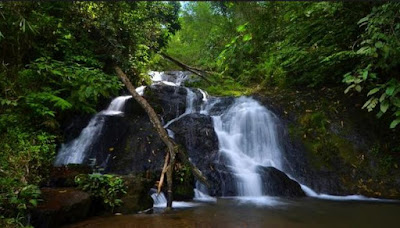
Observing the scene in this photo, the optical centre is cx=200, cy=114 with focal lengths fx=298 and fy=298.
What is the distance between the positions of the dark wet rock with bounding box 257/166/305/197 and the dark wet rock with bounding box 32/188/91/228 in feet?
13.1

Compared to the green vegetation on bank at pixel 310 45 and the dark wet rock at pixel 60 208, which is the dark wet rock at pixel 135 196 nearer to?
the dark wet rock at pixel 60 208

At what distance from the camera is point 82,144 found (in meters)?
7.83

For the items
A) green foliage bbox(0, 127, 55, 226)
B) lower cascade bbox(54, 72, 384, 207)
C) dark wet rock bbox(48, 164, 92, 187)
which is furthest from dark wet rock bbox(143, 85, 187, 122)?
dark wet rock bbox(48, 164, 92, 187)

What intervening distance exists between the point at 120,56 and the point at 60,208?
480 cm

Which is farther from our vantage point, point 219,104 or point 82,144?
point 219,104

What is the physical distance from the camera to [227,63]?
11.0ft

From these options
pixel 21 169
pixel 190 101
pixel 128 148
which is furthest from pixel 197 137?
pixel 21 169

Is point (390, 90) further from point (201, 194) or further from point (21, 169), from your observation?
point (21, 169)

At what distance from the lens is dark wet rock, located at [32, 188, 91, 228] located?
160 inches

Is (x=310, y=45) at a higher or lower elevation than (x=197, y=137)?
higher

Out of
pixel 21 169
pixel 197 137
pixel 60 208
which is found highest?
pixel 197 137

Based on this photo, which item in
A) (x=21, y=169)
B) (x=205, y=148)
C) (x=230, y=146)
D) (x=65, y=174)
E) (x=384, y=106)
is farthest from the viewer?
(x=230, y=146)

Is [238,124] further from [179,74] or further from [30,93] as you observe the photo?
[179,74]

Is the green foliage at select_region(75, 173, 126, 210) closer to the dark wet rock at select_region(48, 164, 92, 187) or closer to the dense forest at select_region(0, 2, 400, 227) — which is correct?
the dark wet rock at select_region(48, 164, 92, 187)
